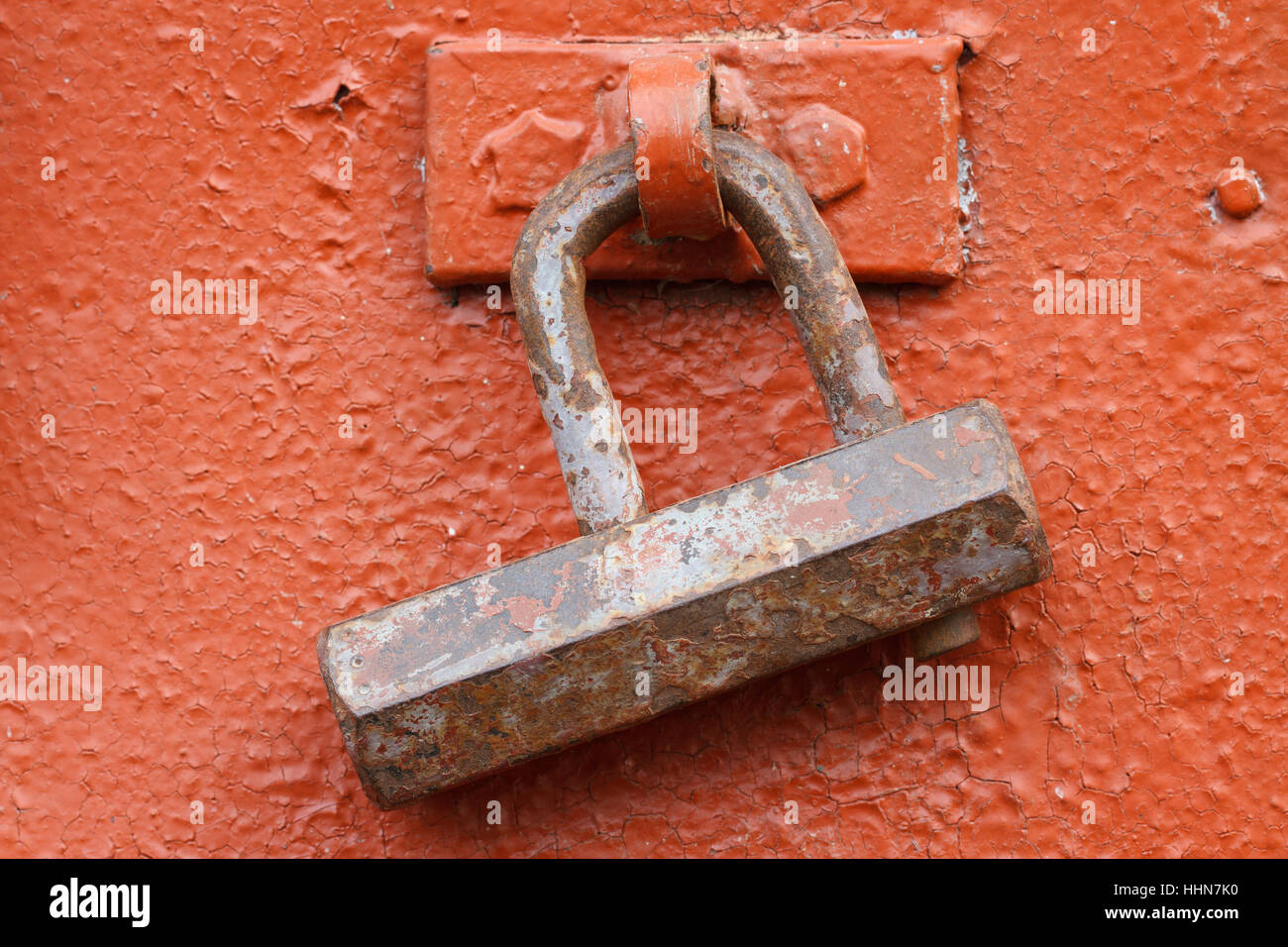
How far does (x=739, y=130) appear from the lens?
3.05 feet

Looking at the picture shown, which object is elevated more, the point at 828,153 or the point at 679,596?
the point at 828,153

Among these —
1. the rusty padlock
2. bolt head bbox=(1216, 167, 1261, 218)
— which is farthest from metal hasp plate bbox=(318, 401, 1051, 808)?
bolt head bbox=(1216, 167, 1261, 218)

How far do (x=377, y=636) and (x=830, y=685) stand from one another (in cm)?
42

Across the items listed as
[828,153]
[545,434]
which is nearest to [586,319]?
[545,434]

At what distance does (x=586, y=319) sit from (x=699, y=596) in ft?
0.84

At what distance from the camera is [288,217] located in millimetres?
997

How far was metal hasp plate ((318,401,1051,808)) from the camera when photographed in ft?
2.52

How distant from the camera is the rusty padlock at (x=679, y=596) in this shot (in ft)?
2.52

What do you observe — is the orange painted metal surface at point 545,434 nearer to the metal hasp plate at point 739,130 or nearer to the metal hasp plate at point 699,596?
the metal hasp plate at point 739,130

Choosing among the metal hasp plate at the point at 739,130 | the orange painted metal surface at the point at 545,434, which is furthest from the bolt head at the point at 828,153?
Answer: the orange painted metal surface at the point at 545,434

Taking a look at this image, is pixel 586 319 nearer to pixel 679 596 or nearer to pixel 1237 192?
pixel 679 596

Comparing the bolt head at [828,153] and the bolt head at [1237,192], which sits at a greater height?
the bolt head at [828,153]

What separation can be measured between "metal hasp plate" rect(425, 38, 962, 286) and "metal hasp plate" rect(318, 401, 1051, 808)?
0.81 ft

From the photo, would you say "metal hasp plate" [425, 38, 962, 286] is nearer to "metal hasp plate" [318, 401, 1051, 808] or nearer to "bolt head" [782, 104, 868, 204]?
"bolt head" [782, 104, 868, 204]
